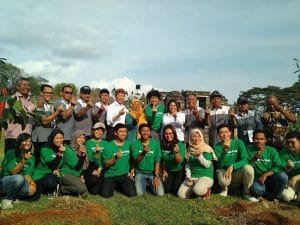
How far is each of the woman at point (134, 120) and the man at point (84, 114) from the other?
3.01 feet

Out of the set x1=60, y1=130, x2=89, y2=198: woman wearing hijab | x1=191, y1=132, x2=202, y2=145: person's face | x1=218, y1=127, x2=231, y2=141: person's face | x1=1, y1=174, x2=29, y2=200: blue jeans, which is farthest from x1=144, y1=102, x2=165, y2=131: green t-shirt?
x1=1, y1=174, x2=29, y2=200: blue jeans

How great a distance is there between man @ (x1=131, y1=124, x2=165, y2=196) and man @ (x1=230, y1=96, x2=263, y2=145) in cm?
200

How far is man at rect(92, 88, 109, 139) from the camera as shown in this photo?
29.2ft

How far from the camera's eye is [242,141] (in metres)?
8.59

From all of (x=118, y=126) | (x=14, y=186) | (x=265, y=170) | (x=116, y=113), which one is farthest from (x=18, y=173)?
(x=265, y=170)

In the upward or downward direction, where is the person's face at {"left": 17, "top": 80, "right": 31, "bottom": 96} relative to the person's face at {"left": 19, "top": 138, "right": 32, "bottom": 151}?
upward

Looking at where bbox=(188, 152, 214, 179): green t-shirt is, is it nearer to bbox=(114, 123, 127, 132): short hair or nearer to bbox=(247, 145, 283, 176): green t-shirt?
bbox=(247, 145, 283, 176): green t-shirt

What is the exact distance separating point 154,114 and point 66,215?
136 inches

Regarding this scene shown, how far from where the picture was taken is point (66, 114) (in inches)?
329

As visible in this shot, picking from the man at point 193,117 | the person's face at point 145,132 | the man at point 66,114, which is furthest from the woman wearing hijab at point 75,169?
the man at point 193,117

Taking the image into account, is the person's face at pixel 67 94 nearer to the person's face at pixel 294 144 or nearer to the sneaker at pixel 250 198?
the sneaker at pixel 250 198

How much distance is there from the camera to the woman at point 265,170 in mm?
7807

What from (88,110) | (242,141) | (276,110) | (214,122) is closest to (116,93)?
(88,110)

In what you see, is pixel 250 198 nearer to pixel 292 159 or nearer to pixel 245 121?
pixel 292 159
